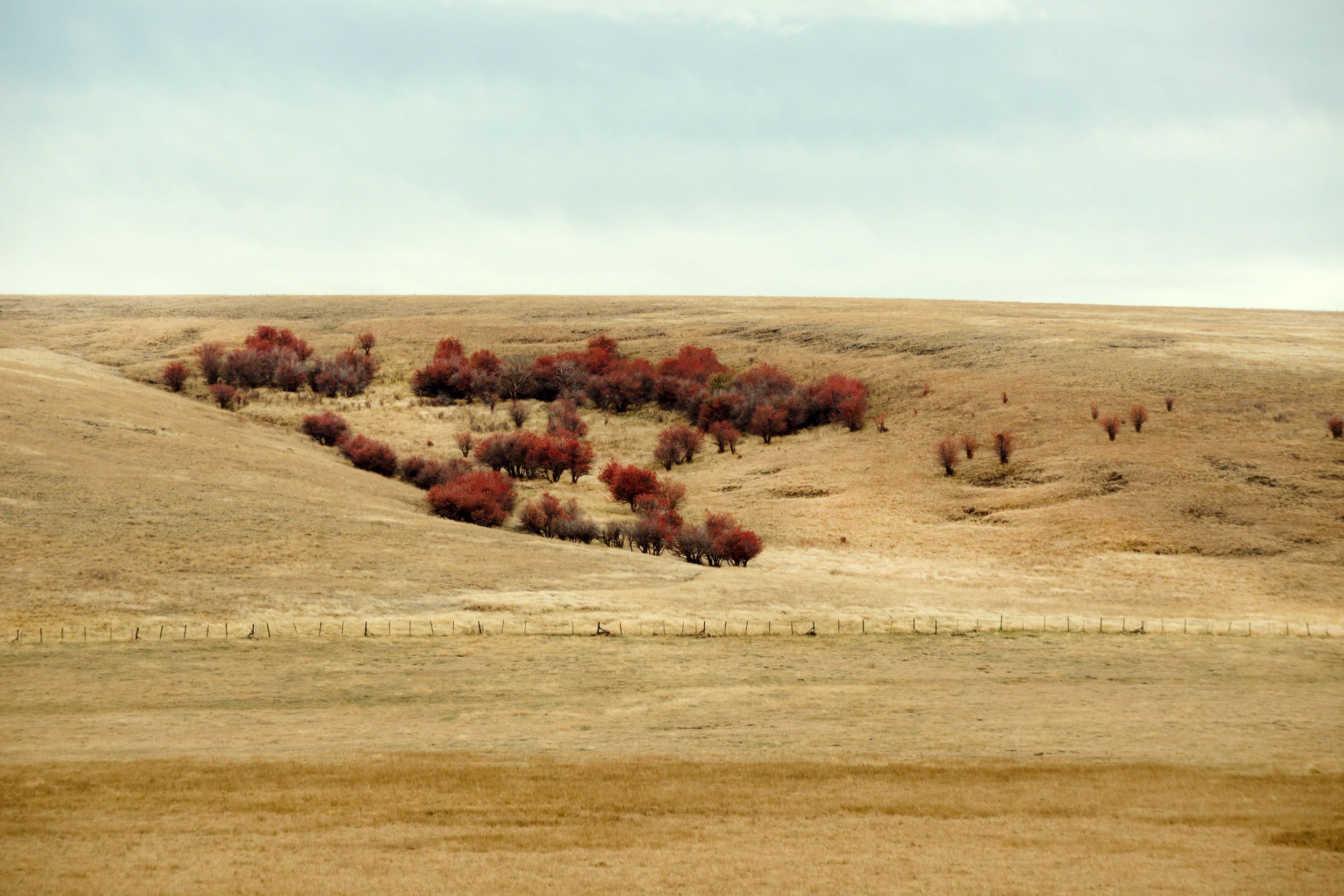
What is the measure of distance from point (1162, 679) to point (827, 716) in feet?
39.2

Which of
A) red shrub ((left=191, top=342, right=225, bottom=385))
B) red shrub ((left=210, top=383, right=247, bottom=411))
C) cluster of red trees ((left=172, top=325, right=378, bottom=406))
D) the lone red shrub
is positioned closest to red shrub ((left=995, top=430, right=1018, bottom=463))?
the lone red shrub

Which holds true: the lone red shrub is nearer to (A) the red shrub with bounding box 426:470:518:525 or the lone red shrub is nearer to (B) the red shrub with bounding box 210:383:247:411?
(A) the red shrub with bounding box 426:470:518:525

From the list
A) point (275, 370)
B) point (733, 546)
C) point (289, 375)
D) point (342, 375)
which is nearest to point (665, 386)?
point (342, 375)

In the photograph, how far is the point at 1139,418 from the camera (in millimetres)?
65812

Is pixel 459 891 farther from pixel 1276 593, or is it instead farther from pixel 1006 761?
pixel 1276 593

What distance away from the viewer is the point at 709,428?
85.8 m

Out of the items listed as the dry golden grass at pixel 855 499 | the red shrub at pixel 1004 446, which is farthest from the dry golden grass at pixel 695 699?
the red shrub at pixel 1004 446

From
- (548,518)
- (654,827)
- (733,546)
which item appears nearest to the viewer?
(654,827)

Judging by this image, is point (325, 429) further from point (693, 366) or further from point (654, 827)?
point (654, 827)

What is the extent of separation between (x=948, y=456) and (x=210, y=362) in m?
69.9

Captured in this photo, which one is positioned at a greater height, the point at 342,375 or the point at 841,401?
the point at 342,375

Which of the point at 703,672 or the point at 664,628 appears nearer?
the point at 703,672

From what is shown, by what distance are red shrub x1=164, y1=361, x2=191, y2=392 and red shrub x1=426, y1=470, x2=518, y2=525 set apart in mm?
43432

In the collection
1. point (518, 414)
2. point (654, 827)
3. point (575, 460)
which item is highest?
point (518, 414)
